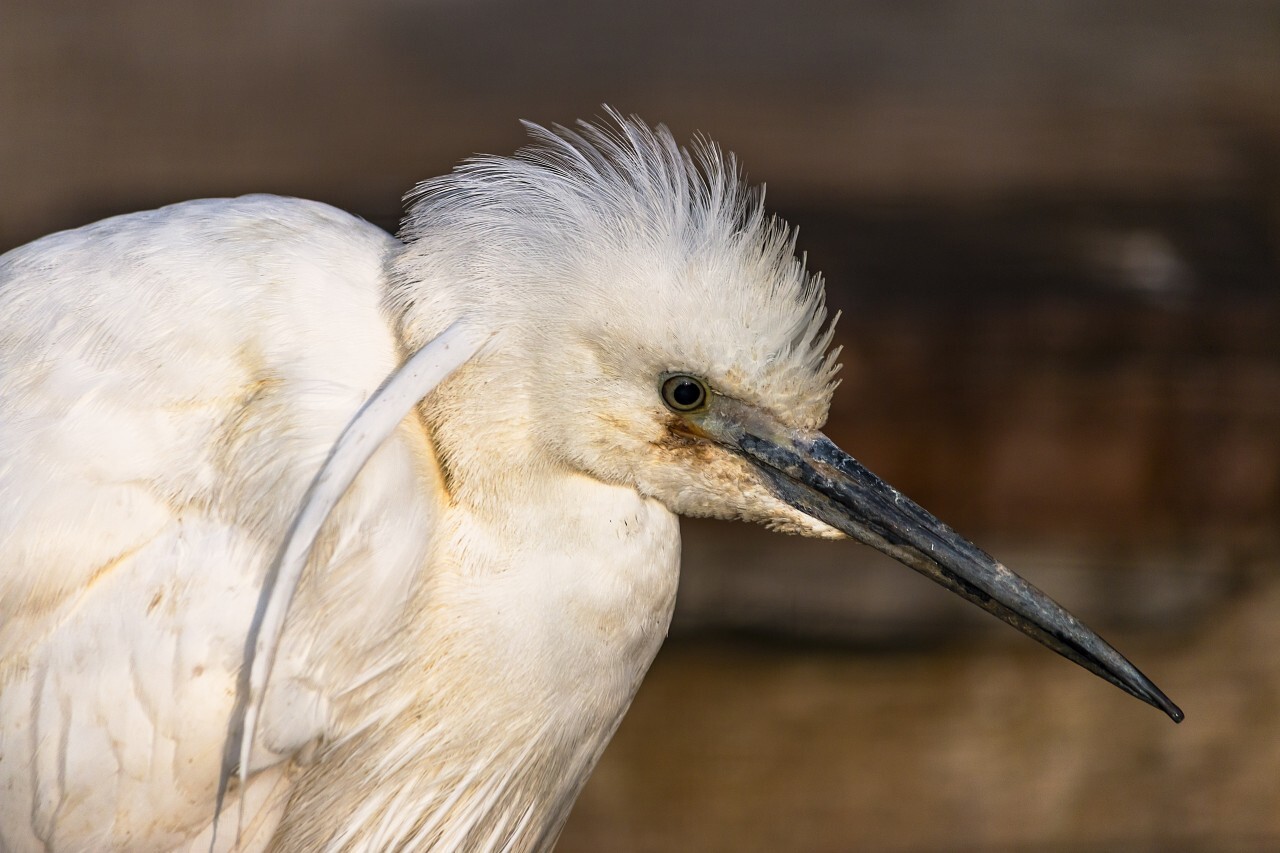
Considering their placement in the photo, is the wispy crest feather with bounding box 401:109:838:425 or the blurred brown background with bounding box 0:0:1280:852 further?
the blurred brown background with bounding box 0:0:1280:852

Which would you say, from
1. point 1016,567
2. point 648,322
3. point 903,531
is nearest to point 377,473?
point 648,322

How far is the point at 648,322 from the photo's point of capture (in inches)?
30.9

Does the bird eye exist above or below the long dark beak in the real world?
above

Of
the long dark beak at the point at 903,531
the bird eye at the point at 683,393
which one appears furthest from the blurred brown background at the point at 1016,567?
the bird eye at the point at 683,393

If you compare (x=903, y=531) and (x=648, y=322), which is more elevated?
(x=648, y=322)

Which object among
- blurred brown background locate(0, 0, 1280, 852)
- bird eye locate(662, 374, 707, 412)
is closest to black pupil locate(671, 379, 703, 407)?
bird eye locate(662, 374, 707, 412)

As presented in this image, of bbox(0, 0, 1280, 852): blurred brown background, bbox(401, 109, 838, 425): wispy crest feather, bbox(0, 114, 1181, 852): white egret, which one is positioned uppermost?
bbox(401, 109, 838, 425): wispy crest feather

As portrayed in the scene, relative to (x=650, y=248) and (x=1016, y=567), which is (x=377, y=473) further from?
(x=1016, y=567)

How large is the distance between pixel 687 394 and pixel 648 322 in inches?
2.2

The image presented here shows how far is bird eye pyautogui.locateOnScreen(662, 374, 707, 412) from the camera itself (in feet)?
2.64

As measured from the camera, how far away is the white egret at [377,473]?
799 mm

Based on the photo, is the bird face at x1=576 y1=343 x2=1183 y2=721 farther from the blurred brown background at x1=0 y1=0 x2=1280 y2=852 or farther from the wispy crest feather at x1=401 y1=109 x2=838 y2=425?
the blurred brown background at x1=0 y1=0 x2=1280 y2=852

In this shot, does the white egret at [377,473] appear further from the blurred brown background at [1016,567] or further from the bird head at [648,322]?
the blurred brown background at [1016,567]

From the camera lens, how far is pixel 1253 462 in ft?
7.00
